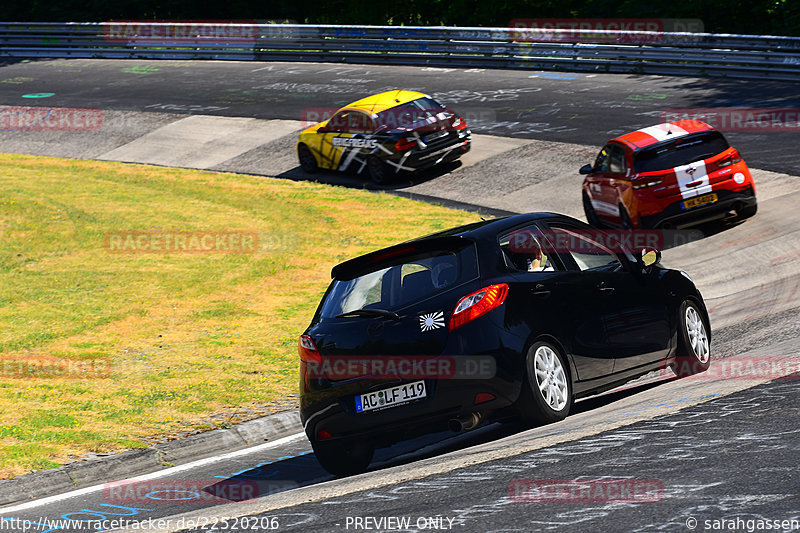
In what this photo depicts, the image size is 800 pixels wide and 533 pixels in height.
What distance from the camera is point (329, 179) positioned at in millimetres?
23547

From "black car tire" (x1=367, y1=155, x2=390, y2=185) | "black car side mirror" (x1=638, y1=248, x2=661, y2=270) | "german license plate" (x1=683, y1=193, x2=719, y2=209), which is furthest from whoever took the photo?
"black car tire" (x1=367, y1=155, x2=390, y2=185)

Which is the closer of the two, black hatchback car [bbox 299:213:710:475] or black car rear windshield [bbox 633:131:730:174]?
Answer: black hatchback car [bbox 299:213:710:475]

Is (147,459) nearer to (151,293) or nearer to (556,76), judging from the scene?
(151,293)

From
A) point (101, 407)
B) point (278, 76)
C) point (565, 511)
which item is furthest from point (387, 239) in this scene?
point (278, 76)

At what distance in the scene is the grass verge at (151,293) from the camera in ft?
32.5

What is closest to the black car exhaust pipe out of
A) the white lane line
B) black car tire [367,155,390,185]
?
the white lane line

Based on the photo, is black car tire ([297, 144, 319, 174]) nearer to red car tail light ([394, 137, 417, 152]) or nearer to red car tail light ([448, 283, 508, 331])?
red car tail light ([394, 137, 417, 152])

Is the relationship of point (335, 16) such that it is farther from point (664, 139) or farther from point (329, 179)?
point (664, 139)

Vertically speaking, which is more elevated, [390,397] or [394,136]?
[390,397]

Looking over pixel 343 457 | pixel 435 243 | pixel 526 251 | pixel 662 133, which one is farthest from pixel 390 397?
pixel 662 133

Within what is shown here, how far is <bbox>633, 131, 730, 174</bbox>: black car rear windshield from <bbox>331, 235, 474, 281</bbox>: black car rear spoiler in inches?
338

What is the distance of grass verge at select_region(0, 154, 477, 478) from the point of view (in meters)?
9.91

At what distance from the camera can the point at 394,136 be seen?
21.9m

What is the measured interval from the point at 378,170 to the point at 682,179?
8.39 metres
